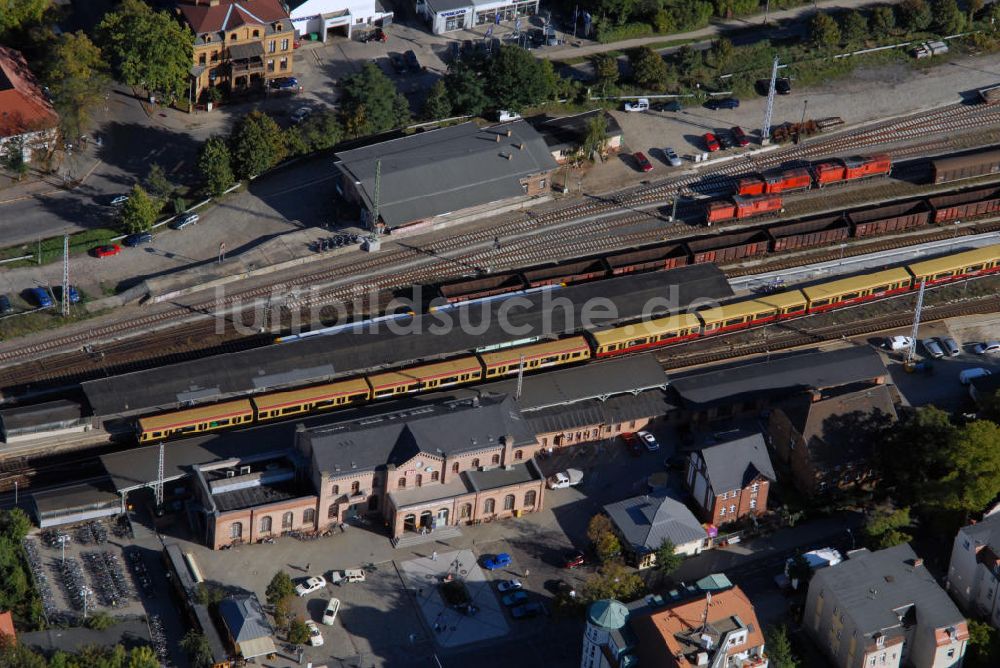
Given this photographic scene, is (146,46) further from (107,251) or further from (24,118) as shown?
(107,251)

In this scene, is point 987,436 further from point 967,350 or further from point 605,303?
point 605,303

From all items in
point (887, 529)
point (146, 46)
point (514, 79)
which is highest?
point (146, 46)

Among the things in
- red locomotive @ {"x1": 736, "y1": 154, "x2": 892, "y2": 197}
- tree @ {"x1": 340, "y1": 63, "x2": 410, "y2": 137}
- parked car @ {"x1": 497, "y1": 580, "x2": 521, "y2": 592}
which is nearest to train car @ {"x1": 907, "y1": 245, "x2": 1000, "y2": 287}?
red locomotive @ {"x1": 736, "y1": 154, "x2": 892, "y2": 197}

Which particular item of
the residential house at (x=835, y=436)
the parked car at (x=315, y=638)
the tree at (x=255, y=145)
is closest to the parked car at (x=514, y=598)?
the parked car at (x=315, y=638)

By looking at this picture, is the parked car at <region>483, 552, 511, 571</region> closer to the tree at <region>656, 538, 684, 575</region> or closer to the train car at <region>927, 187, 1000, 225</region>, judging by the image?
the tree at <region>656, 538, 684, 575</region>

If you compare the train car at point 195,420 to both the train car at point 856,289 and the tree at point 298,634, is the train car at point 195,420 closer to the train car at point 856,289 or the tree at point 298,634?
the tree at point 298,634

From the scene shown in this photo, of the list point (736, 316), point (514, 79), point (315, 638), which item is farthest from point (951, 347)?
point (315, 638)
